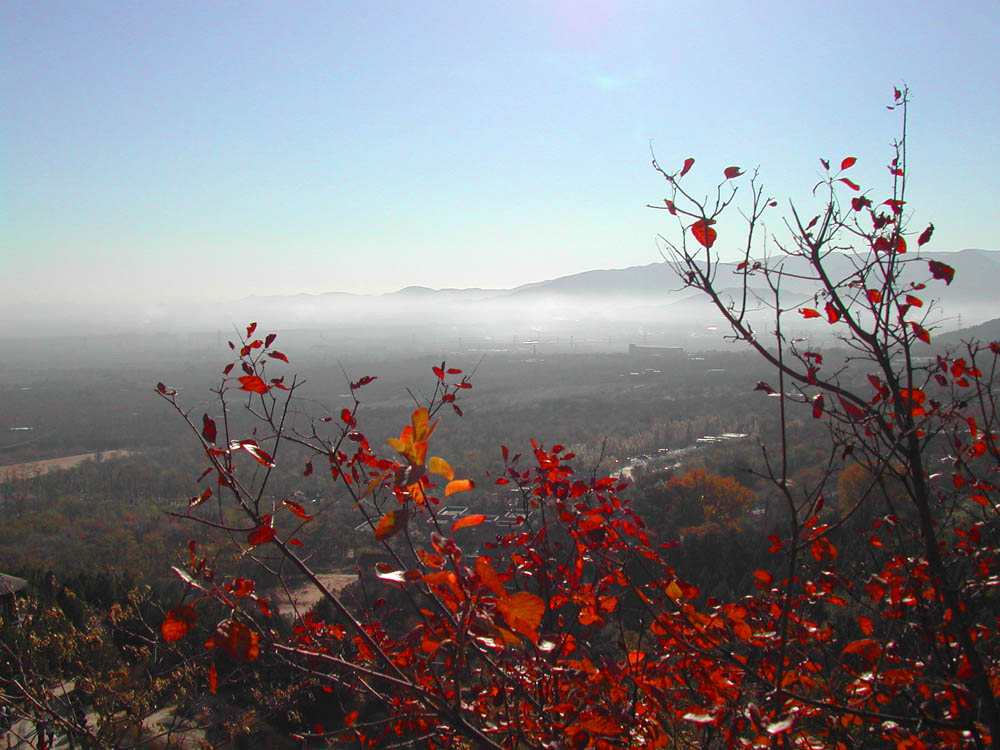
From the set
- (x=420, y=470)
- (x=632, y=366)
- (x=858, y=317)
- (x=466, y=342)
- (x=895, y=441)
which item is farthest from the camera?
(x=466, y=342)

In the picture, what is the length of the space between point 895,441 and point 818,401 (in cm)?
17

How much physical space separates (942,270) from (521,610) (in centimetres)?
116

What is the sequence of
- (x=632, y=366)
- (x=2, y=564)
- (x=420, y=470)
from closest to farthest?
(x=420, y=470) < (x=2, y=564) < (x=632, y=366)

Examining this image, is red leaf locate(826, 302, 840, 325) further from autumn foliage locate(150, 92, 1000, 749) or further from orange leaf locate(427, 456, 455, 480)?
orange leaf locate(427, 456, 455, 480)

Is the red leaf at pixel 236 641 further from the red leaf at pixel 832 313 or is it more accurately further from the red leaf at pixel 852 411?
the red leaf at pixel 832 313

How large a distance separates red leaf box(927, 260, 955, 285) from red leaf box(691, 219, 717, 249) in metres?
0.44

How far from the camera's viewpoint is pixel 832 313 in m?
1.50

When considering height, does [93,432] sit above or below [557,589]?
below

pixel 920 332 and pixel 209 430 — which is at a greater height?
pixel 920 332

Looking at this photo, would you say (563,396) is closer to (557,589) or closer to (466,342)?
(466,342)

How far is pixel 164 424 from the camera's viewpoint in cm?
3247

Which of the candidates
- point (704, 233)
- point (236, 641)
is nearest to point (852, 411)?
point (704, 233)

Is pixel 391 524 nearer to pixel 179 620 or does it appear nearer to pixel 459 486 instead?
pixel 459 486

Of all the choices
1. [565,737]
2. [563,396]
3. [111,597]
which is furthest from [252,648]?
[563,396]
